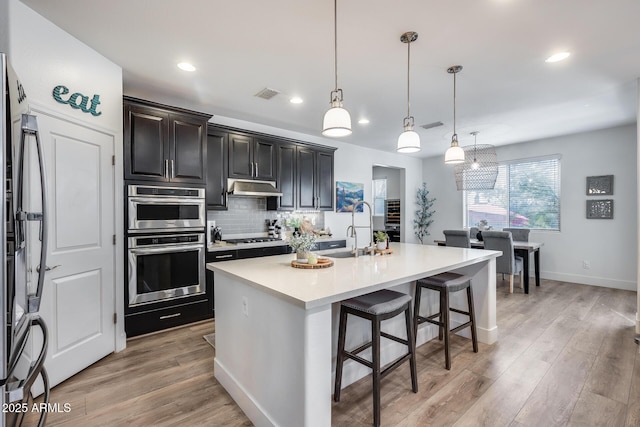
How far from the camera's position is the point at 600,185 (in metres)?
5.16

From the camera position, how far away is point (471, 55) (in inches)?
107

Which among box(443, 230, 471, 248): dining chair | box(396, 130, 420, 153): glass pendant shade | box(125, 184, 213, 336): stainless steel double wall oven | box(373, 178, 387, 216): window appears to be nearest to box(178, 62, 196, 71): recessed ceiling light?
box(125, 184, 213, 336): stainless steel double wall oven

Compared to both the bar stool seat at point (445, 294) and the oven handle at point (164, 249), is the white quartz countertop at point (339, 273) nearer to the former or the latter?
the bar stool seat at point (445, 294)

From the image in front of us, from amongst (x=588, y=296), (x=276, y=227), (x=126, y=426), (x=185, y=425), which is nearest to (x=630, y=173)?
(x=588, y=296)

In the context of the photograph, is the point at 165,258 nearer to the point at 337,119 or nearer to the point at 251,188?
the point at 251,188

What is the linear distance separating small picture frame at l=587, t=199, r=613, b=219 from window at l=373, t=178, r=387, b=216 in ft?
14.1

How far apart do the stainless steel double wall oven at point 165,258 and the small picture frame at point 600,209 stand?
6200mm

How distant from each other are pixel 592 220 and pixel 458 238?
2.40 meters

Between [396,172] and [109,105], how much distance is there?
268 inches

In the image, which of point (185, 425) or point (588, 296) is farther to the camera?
point (588, 296)

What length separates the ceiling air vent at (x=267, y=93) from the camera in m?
3.50

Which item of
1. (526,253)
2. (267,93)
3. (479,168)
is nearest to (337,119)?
(267,93)

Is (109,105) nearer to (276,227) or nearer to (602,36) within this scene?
(276,227)

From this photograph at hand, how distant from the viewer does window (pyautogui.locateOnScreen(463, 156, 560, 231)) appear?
5.76 m
